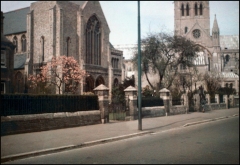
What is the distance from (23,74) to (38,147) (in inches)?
1099

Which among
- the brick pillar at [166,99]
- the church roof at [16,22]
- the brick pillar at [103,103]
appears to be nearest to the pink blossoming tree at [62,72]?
the brick pillar at [166,99]

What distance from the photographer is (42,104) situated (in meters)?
12.9

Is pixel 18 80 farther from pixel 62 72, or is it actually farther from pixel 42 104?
pixel 42 104

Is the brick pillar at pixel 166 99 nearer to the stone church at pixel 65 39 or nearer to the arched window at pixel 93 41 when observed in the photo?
the stone church at pixel 65 39

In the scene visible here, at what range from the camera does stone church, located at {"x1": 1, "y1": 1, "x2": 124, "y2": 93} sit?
110 feet

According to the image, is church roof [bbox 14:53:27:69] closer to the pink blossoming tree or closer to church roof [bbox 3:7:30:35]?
church roof [bbox 3:7:30:35]

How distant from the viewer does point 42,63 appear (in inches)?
1330

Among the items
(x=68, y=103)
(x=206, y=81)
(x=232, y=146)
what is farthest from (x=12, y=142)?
(x=206, y=81)

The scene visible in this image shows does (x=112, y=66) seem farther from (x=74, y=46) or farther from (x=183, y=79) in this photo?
(x=183, y=79)

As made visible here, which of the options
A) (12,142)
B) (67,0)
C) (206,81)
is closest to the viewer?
(12,142)

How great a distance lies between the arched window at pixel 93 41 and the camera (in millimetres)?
37875

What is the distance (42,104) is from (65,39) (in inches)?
885

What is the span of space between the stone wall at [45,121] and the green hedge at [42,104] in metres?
0.25

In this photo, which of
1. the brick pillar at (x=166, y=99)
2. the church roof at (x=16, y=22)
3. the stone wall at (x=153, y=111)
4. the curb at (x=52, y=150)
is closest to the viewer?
the curb at (x=52, y=150)
